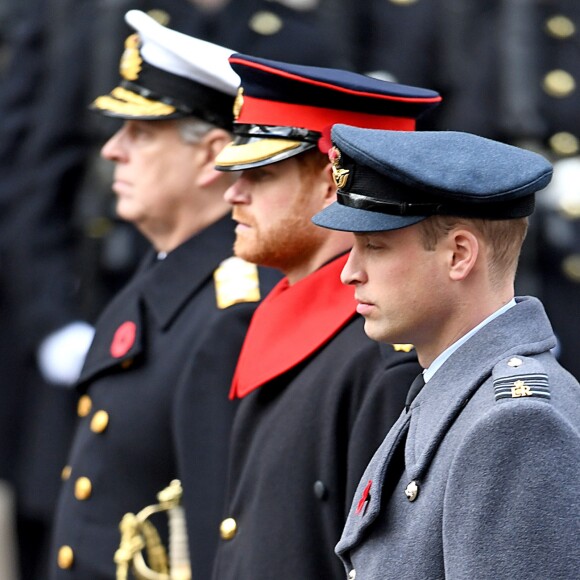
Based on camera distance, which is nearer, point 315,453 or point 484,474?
point 484,474

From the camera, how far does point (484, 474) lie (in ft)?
7.63

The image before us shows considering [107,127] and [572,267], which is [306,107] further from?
[107,127]

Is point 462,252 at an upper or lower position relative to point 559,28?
upper

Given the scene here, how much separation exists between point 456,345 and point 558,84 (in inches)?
122

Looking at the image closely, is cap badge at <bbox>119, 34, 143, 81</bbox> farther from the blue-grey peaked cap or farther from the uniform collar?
the blue-grey peaked cap

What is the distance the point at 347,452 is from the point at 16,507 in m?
3.05

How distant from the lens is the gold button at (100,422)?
4008mm

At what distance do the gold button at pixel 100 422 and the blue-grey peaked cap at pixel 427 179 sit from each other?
55.2 inches

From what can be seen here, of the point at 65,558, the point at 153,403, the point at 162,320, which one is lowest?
the point at 65,558

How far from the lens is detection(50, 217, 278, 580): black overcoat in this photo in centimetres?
376

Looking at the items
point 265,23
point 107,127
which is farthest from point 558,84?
point 107,127

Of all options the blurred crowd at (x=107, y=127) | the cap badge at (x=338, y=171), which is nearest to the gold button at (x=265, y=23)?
the blurred crowd at (x=107, y=127)

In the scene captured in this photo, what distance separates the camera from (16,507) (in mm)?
5949

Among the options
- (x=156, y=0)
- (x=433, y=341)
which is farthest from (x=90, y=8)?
(x=433, y=341)
